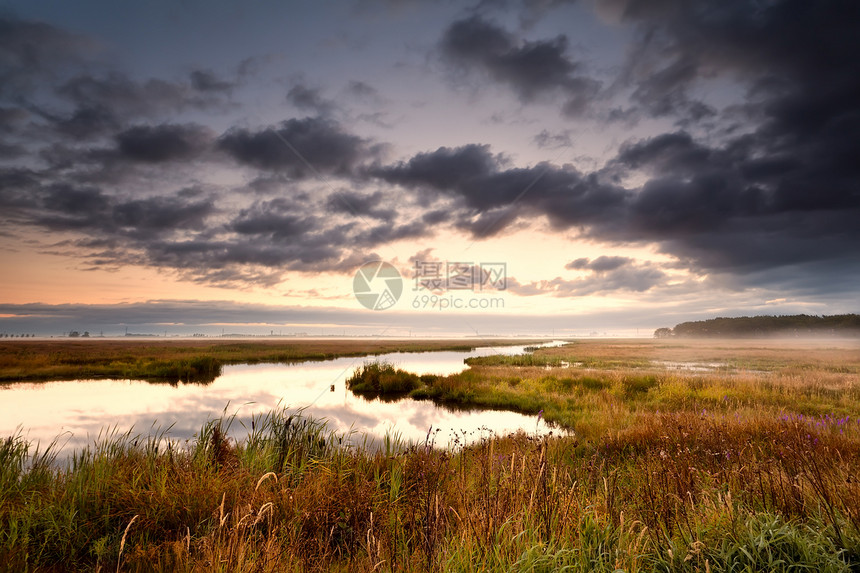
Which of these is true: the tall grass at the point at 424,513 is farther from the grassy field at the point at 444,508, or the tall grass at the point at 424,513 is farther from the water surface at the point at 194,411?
the water surface at the point at 194,411

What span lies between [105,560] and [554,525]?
5.40m

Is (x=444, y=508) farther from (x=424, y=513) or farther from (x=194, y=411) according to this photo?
(x=194, y=411)

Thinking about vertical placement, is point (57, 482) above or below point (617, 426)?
above

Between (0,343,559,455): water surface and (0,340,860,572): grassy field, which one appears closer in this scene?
(0,340,860,572): grassy field

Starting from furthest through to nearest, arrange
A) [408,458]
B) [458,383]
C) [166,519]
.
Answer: [458,383], [408,458], [166,519]

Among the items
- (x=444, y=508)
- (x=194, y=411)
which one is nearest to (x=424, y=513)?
(x=444, y=508)

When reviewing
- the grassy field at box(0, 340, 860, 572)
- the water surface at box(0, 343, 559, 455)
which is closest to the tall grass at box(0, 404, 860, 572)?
the grassy field at box(0, 340, 860, 572)

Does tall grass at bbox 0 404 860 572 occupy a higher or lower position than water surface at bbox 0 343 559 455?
higher

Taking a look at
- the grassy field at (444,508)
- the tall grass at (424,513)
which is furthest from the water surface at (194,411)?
the tall grass at (424,513)

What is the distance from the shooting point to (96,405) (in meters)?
21.0

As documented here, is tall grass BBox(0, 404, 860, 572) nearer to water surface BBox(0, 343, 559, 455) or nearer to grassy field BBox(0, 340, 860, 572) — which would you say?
grassy field BBox(0, 340, 860, 572)

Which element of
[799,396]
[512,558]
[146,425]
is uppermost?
[512,558]

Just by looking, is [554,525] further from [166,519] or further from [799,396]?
[799,396]

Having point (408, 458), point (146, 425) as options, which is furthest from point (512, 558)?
point (146, 425)
